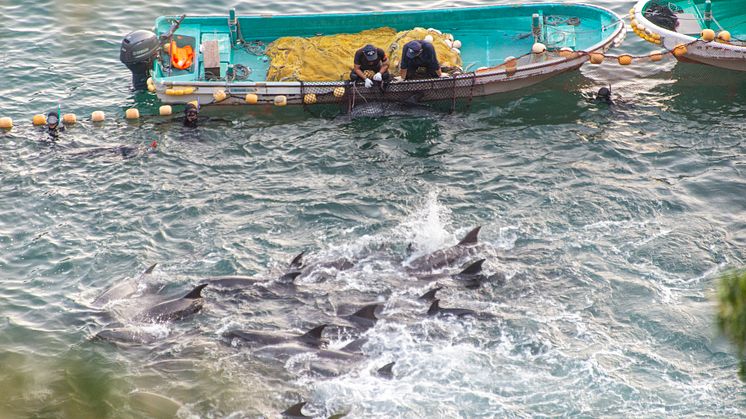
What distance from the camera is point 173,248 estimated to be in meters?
15.5

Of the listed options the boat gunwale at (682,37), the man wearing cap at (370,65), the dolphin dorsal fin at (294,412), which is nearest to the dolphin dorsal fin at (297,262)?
the dolphin dorsal fin at (294,412)

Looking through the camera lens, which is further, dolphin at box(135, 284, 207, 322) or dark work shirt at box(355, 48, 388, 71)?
dark work shirt at box(355, 48, 388, 71)

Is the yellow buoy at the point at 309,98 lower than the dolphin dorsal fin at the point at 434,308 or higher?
higher

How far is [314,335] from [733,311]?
1007 cm

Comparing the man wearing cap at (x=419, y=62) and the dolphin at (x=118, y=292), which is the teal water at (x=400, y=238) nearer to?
the dolphin at (x=118, y=292)

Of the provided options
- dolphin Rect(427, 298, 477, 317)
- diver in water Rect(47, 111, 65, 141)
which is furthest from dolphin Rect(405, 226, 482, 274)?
diver in water Rect(47, 111, 65, 141)

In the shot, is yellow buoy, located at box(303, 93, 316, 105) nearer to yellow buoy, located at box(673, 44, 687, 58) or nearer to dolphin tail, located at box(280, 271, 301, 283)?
dolphin tail, located at box(280, 271, 301, 283)

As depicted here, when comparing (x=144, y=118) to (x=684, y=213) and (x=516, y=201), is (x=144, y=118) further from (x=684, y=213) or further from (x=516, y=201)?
(x=684, y=213)

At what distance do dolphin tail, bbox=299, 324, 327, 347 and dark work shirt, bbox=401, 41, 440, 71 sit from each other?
848 centimetres

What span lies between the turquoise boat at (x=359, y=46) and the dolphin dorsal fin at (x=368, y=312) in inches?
286

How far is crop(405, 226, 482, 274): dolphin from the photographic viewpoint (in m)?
14.5

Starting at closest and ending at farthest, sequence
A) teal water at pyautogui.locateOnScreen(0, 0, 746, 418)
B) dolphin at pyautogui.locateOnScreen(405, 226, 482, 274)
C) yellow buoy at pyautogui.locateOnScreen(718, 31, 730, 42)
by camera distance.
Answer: teal water at pyautogui.locateOnScreen(0, 0, 746, 418)
dolphin at pyautogui.locateOnScreen(405, 226, 482, 274)
yellow buoy at pyautogui.locateOnScreen(718, 31, 730, 42)

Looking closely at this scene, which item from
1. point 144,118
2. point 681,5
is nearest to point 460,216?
point 144,118

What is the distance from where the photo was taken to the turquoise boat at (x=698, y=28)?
20000 mm
